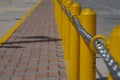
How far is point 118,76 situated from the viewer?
214 centimetres

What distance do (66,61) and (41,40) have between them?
11.6ft

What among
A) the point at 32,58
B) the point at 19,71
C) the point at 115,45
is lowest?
the point at 32,58

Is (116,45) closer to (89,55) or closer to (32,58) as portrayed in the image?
(89,55)

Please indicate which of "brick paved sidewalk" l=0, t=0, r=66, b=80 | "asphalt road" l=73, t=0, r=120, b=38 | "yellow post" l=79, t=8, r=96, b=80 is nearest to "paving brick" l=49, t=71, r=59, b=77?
"brick paved sidewalk" l=0, t=0, r=66, b=80

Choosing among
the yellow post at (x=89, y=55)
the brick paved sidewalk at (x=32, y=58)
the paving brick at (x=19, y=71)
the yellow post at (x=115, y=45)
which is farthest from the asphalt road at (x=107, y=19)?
the yellow post at (x=115, y=45)

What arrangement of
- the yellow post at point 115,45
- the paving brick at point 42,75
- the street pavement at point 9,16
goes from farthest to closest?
1. the street pavement at point 9,16
2. the paving brick at point 42,75
3. the yellow post at point 115,45

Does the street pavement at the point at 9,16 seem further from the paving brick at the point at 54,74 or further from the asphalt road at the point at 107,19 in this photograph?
the paving brick at the point at 54,74

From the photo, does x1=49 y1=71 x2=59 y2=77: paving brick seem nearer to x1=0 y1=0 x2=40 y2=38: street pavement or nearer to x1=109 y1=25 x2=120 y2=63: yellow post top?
x1=109 y1=25 x2=120 y2=63: yellow post top

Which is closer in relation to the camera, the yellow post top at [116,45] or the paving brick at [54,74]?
the yellow post top at [116,45]

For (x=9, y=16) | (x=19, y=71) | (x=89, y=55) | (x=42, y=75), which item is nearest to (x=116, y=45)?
(x=89, y=55)

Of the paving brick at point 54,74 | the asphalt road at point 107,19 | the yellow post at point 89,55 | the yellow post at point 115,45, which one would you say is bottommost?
the asphalt road at point 107,19

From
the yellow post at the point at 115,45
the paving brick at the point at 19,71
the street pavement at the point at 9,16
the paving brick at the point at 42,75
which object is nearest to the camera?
the yellow post at the point at 115,45

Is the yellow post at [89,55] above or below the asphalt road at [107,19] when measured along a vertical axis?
above

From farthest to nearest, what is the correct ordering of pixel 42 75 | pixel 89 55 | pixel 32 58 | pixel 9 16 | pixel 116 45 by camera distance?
pixel 9 16 → pixel 32 58 → pixel 42 75 → pixel 89 55 → pixel 116 45
